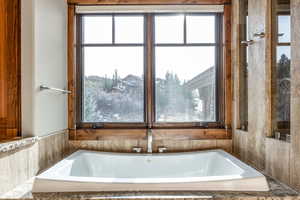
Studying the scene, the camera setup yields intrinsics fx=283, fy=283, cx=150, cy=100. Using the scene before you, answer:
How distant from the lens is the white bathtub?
61.1 inches

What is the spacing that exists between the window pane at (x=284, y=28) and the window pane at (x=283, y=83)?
2.2 inches

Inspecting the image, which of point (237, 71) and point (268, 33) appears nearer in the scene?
point (268, 33)

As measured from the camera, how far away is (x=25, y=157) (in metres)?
1.83

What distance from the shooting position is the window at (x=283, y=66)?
1.74 m

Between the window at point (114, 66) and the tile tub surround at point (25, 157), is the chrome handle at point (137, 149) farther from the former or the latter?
the tile tub surround at point (25, 157)

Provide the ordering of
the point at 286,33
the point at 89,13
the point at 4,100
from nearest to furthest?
the point at 286,33, the point at 4,100, the point at 89,13

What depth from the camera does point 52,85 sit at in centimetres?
231

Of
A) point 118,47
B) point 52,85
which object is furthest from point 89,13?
point 52,85

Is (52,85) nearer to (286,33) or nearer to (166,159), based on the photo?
(166,159)

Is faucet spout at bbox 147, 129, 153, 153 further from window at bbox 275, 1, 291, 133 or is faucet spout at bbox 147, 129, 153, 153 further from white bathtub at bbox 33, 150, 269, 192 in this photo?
window at bbox 275, 1, 291, 133

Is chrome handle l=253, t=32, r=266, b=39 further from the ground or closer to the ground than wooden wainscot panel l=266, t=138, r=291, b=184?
further from the ground

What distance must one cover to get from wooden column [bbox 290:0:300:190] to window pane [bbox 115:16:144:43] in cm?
145

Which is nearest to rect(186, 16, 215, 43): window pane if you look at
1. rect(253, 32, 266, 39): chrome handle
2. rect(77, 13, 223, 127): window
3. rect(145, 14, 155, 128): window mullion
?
rect(77, 13, 223, 127): window

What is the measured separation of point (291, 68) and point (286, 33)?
0.26 m
